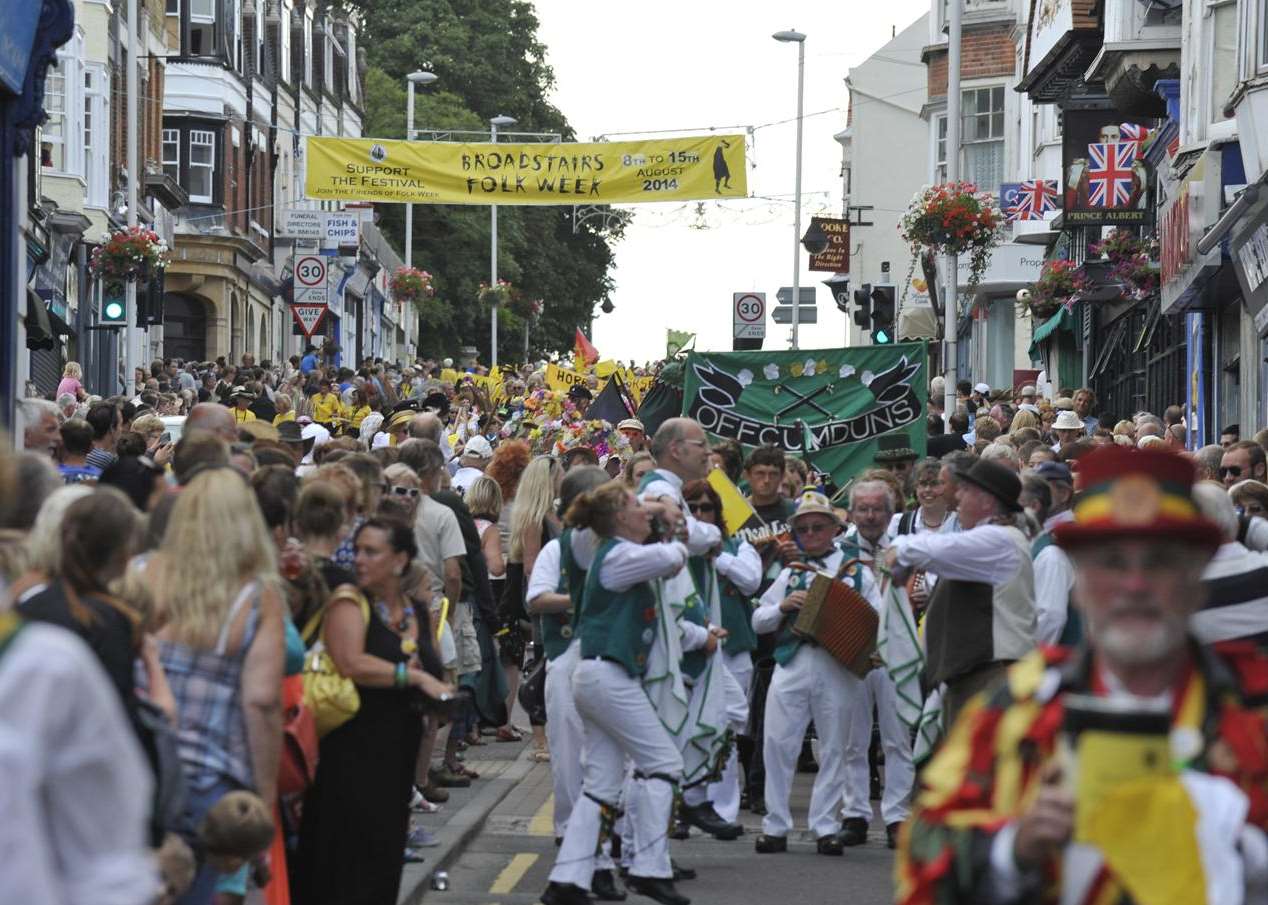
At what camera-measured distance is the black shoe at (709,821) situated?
39.4 feet

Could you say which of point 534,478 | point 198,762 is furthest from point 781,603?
point 198,762

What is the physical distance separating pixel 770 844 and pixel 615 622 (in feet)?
7.70

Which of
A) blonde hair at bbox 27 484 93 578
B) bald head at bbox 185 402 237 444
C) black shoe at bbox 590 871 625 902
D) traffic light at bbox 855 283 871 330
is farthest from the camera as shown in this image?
traffic light at bbox 855 283 871 330

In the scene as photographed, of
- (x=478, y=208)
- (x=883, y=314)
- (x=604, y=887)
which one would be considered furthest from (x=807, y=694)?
(x=478, y=208)

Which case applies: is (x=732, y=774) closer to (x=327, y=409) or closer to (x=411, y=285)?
(x=327, y=409)

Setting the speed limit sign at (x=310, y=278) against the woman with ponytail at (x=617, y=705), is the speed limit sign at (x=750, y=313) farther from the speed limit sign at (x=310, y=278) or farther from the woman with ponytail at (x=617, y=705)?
the woman with ponytail at (x=617, y=705)

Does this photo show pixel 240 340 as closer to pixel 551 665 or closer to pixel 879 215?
pixel 879 215

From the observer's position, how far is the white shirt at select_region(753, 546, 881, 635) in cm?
1180

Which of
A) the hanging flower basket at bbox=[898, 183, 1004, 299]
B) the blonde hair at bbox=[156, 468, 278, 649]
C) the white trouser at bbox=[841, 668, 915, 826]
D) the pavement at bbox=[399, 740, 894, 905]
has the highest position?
the hanging flower basket at bbox=[898, 183, 1004, 299]

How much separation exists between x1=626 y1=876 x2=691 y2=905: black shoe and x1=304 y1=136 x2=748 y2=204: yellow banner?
24368 mm

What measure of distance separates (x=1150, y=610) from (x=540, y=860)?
7625 mm

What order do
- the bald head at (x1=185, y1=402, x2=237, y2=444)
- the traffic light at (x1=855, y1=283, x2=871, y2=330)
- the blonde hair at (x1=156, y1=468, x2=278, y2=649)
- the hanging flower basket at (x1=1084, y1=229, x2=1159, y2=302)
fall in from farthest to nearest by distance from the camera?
the hanging flower basket at (x1=1084, y1=229, x2=1159, y2=302), the traffic light at (x1=855, y1=283, x2=871, y2=330), the bald head at (x1=185, y1=402, x2=237, y2=444), the blonde hair at (x1=156, y1=468, x2=278, y2=649)

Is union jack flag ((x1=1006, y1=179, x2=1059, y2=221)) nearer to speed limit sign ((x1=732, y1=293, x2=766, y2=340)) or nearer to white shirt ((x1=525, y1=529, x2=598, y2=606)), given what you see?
speed limit sign ((x1=732, y1=293, x2=766, y2=340))

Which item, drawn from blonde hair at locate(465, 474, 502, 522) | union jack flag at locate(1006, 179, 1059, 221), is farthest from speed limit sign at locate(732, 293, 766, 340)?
blonde hair at locate(465, 474, 502, 522)
